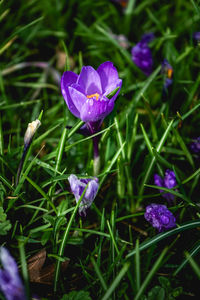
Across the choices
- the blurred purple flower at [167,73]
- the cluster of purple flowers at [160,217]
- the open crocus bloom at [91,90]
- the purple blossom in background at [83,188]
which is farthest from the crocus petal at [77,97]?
the blurred purple flower at [167,73]

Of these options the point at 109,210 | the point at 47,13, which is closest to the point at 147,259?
the point at 109,210

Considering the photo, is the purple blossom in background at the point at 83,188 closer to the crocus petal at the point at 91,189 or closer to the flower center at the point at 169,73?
the crocus petal at the point at 91,189

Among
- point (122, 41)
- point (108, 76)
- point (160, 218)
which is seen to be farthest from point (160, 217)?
point (122, 41)

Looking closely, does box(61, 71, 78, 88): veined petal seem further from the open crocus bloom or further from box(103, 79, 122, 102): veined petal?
box(103, 79, 122, 102): veined petal

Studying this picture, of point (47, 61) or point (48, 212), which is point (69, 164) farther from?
point (47, 61)

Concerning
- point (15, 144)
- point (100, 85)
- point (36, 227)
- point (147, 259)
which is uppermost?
point (100, 85)

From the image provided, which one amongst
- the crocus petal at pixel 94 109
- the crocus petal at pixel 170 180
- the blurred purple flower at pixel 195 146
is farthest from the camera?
the blurred purple flower at pixel 195 146
